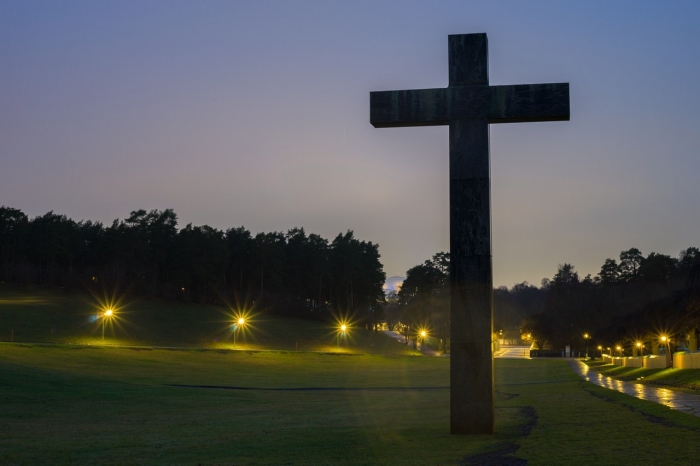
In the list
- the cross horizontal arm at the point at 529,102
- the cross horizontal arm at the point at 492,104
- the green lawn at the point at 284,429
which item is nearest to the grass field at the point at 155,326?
the green lawn at the point at 284,429

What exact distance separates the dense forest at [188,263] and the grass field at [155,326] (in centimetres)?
327

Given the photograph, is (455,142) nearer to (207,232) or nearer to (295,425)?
(295,425)

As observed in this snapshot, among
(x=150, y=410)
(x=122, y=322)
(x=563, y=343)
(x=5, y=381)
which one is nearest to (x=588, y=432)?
(x=150, y=410)

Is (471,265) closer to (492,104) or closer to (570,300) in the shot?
(492,104)

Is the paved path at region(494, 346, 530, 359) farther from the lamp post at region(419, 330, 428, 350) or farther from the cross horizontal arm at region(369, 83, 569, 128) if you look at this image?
the cross horizontal arm at region(369, 83, 569, 128)

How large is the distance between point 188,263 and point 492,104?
9820 cm

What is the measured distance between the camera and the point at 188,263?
10688cm

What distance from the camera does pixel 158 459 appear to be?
36.8 feet

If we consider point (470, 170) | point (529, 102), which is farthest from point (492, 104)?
point (470, 170)

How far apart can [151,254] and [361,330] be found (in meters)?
36.1

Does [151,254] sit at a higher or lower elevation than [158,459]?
higher

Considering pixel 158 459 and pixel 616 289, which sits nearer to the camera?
pixel 158 459

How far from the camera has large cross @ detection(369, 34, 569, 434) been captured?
12.0m

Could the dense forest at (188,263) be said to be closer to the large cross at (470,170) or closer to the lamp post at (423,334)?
the lamp post at (423,334)
